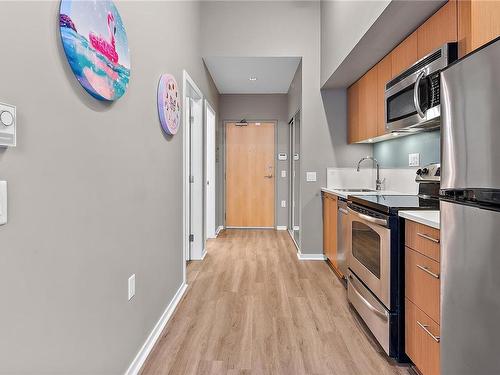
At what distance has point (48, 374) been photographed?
101cm

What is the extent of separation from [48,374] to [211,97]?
4222 mm

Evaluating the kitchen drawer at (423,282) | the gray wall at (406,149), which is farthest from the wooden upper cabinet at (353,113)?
the kitchen drawer at (423,282)

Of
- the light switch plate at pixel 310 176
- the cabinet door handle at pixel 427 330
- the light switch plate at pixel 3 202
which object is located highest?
the light switch plate at pixel 310 176

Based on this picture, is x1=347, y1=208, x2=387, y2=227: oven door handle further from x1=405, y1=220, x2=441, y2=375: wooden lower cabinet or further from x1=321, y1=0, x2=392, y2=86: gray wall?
x1=321, y1=0, x2=392, y2=86: gray wall

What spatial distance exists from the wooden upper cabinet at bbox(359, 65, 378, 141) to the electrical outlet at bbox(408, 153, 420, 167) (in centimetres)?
37

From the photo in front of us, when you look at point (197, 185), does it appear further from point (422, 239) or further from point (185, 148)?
point (422, 239)

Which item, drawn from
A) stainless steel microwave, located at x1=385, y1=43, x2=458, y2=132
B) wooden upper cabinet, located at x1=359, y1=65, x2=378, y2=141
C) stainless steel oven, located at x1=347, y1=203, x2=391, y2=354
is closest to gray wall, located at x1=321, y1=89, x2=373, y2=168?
wooden upper cabinet, located at x1=359, y1=65, x2=378, y2=141

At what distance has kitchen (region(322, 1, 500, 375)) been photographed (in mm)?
953

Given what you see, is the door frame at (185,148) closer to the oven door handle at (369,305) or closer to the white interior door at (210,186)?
the white interior door at (210,186)

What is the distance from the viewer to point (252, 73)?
4.59 m

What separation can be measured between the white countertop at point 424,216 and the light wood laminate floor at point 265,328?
0.83 meters

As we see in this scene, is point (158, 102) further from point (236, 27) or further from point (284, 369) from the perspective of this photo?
point (236, 27)

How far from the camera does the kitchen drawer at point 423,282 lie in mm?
1440

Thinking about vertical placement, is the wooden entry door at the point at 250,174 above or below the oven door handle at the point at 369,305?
above
